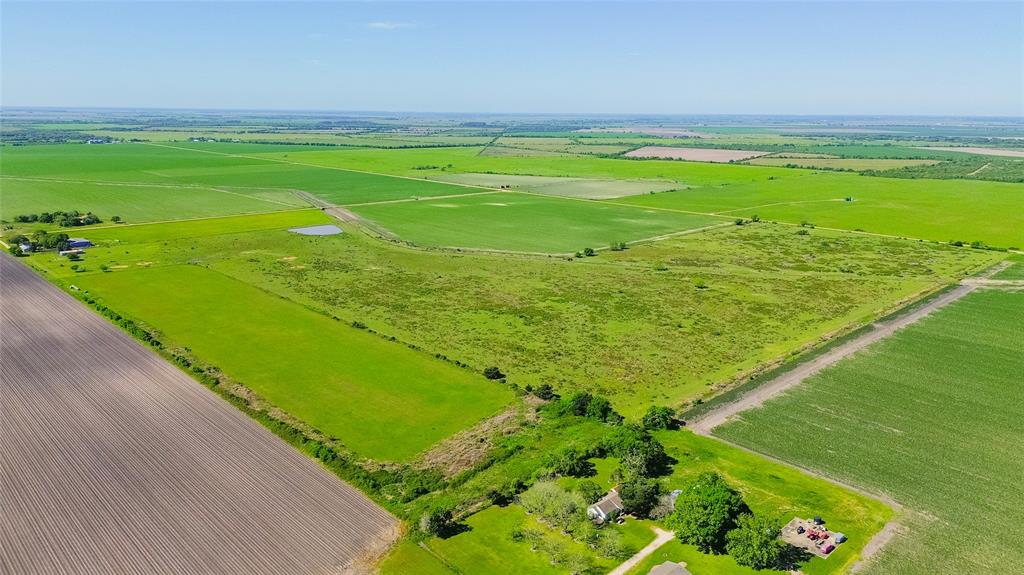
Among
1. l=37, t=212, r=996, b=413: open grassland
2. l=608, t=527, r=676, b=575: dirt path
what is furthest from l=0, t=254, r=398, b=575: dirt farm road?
l=37, t=212, r=996, b=413: open grassland

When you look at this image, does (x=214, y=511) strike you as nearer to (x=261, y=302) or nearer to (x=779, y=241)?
(x=261, y=302)

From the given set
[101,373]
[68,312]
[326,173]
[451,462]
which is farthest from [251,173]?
[451,462]

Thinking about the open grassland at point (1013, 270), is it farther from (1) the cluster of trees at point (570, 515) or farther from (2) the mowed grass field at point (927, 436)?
(1) the cluster of trees at point (570, 515)

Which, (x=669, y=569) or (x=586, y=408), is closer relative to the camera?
(x=669, y=569)

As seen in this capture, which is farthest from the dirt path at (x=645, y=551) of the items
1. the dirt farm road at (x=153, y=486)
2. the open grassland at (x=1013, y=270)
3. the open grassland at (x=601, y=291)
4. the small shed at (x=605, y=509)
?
the open grassland at (x=1013, y=270)

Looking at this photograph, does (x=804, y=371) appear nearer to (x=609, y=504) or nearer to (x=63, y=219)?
(x=609, y=504)

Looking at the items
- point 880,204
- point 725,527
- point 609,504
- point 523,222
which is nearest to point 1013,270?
point 880,204

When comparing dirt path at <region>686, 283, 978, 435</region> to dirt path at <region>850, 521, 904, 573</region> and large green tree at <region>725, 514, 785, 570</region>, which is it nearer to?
large green tree at <region>725, 514, 785, 570</region>
